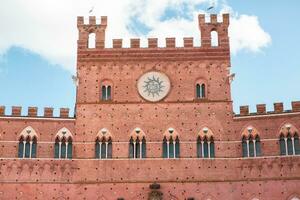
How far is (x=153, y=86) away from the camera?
116ft

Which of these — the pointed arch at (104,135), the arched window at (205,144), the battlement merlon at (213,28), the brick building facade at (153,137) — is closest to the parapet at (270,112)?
the brick building facade at (153,137)

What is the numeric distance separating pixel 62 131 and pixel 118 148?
3.53 metres

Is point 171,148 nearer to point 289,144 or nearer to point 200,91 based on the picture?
point 200,91

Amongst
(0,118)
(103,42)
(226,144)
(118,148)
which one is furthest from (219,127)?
(0,118)

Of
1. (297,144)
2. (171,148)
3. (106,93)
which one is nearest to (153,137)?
(171,148)

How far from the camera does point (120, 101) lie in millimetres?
35031

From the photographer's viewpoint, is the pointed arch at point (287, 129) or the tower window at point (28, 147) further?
the tower window at point (28, 147)

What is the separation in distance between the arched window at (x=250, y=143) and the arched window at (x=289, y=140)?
4.42 feet

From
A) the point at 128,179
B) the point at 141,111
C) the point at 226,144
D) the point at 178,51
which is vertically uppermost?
the point at 178,51

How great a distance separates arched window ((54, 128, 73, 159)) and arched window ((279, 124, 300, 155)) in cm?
1251

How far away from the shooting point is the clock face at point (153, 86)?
35.2 m

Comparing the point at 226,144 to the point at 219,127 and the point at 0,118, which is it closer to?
the point at 219,127

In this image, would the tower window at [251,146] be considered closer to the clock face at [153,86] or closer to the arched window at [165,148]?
the arched window at [165,148]

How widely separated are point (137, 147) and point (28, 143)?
6.48 m
